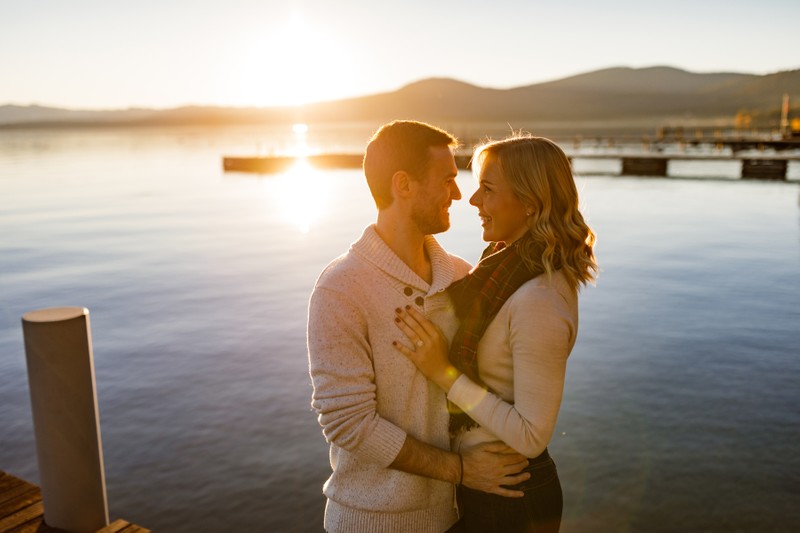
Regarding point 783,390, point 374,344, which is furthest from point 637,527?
point 374,344

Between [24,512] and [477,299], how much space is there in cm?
350

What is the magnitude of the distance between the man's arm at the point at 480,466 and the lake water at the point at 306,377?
186 inches

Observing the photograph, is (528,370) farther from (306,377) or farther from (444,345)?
(306,377)

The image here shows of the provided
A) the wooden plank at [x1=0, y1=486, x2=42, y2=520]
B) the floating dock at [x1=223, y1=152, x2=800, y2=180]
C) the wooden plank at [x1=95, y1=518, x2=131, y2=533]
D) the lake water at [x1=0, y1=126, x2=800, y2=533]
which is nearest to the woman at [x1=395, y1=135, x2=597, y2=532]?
the wooden plank at [x1=95, y1=518, x2=131, y2=533]

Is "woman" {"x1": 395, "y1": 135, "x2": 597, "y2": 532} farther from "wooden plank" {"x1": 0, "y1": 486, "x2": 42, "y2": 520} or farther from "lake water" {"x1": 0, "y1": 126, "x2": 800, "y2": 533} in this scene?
"lake water" {"x1": 0, "y1": 126, "x2": 800, "y2": 533}

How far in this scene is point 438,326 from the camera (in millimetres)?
2633

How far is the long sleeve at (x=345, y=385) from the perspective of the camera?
2350mm

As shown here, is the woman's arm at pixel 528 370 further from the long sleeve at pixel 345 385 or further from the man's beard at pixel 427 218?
the man's beard at pixel 427 218

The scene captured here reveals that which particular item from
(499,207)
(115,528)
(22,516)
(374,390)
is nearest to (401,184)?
(499,207)

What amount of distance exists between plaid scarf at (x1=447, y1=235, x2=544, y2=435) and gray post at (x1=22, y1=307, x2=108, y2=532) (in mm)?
2259

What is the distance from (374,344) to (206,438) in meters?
6.54

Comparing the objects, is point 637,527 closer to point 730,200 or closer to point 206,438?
point 206,438

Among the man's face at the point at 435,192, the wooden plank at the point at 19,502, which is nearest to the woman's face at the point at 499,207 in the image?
the man's face at the point at 435,192

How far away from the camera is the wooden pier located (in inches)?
154
